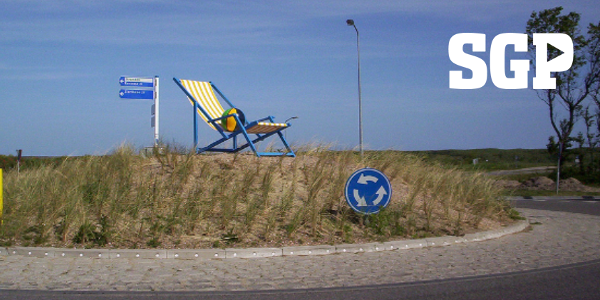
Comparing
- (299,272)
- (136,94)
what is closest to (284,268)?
(299,272)

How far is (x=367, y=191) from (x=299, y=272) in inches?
114

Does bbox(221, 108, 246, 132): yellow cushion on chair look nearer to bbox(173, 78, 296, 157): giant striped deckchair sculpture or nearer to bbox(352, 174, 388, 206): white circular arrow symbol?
bbox(173, 78, 296, 157): giant striped deckchair sculpture

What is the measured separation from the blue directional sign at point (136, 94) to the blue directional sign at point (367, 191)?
6.99 meters

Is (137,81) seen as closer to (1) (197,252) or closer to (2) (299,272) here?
(1) (197,252)

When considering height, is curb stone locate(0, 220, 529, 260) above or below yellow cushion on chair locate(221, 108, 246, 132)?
below

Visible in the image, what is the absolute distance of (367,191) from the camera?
30.0 feet

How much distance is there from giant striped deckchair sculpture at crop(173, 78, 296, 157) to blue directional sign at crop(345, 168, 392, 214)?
310cm

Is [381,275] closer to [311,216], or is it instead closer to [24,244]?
[311,216]

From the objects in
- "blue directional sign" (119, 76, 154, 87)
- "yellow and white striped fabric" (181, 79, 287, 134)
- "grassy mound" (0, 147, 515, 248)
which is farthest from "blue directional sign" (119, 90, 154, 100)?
"grassy mound" (0, 147, 515, 248)

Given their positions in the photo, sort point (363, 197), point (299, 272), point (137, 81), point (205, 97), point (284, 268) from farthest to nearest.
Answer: point (205, 97) → point (137, 81) → point (363, 197) → point (284, 268) → point (299, 272)

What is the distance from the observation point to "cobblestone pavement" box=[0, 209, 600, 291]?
595cm

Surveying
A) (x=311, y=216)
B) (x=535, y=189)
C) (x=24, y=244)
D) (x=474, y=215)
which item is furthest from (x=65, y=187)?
(x=535, y=189)

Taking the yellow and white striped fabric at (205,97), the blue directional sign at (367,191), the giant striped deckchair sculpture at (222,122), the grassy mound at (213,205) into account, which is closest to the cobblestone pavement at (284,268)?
the grassy mound at (213,205)

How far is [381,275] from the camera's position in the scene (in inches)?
255
